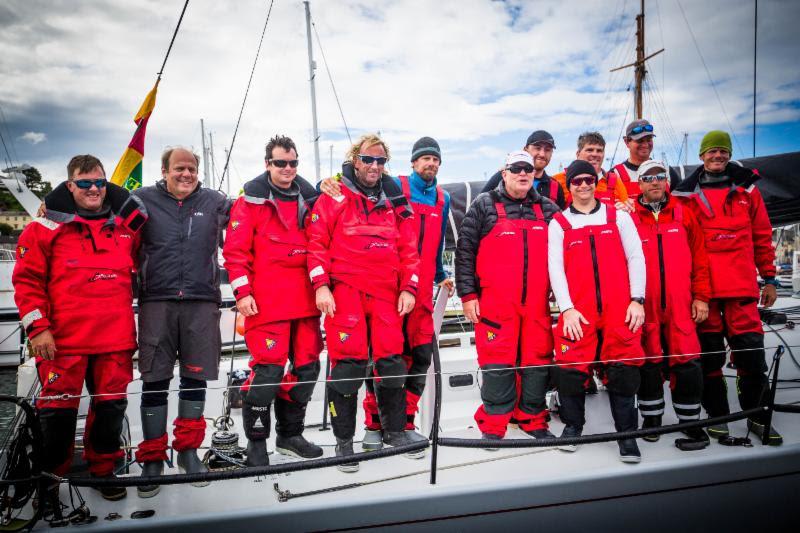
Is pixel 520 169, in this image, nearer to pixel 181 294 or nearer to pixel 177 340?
pixel 181 294

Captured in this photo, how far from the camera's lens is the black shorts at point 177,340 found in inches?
92.9

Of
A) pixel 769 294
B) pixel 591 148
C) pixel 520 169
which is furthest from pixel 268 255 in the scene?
pixel 769 294

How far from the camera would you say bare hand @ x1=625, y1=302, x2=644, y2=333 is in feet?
8.08

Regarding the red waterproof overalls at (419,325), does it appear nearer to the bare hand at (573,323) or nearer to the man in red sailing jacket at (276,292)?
the man in red sailing jacket at (276,292)

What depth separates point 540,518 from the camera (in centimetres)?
207

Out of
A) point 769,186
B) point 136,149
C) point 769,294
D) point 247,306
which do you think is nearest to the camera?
point 247,306

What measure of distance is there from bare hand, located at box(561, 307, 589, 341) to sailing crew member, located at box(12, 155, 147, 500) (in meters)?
2.09

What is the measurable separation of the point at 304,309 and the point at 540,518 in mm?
1407

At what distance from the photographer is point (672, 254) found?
2672mm

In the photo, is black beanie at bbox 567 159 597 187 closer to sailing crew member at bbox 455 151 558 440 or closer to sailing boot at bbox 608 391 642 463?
sailing crew member at bbox 455 151 558 440

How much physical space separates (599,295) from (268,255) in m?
1.66

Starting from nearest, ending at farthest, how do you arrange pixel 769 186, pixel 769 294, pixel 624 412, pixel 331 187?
pixel 624 412 < pixel 331 187 < pixel 769 294 < pixel 769 186

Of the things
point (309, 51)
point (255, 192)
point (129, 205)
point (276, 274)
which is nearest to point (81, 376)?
point (129, 205)

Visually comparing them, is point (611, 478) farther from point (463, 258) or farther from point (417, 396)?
point (463, 258)
